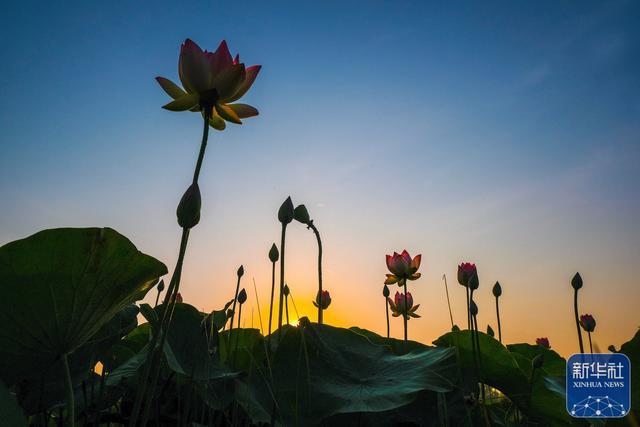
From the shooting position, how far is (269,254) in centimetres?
191

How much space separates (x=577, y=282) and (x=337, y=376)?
116cm

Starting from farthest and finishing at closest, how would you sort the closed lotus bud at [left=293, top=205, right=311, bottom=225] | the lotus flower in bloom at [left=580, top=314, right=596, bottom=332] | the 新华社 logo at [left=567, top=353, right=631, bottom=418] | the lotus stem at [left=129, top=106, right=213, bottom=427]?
1. the lotus flower in bloom at [left=580, top=314, right=596, bottom=332]
2. the closed lotus bud at [left=293, top=205, right=311, bottom=225]
3. the 新华社 logo at [left=567, top=353, right=631, bottom=418]
4. the lotus stem at [left=129, top=106, right=213, bottom=427]

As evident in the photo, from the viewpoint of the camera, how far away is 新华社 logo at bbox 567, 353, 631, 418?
4.91 ft

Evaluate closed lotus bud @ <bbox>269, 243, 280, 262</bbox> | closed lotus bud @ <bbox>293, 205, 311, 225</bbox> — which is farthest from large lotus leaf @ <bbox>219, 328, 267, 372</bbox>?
closed lotus bud @ <bbox>293, 205, 311, 225</bbox>

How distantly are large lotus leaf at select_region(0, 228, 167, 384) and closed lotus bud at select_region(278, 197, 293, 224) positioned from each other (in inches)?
19.7

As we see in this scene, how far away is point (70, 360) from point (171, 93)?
87 cm

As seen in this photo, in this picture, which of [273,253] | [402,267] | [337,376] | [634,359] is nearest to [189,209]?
[337,376]

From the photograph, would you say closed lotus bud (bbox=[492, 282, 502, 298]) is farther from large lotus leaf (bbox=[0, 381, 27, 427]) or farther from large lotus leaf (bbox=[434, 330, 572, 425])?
large lotus leaf (bbox=[0, 381, 27, 427])

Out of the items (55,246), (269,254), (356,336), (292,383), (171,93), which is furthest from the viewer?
(269,254)

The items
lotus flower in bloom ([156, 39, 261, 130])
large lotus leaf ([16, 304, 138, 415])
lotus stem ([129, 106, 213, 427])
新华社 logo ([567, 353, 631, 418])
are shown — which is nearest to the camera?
lotus stem ([129, 106, 213, 427])

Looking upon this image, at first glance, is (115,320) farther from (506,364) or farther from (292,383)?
(506,364)

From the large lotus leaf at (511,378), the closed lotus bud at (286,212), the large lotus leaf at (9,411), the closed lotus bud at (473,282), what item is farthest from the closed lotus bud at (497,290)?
the large lotus leaf at (9,411)

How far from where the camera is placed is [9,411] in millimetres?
891

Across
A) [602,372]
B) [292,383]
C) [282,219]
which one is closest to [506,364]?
[602,372]
